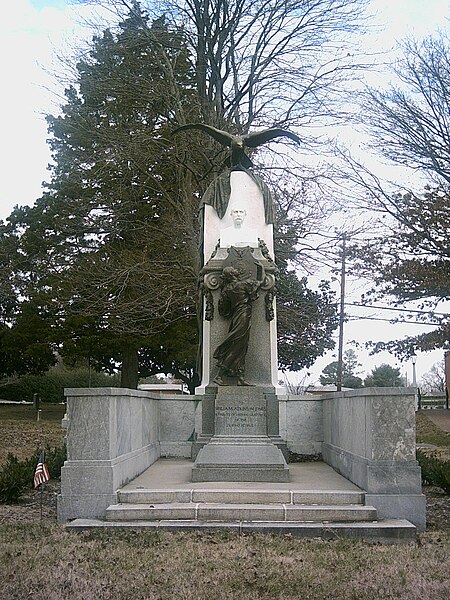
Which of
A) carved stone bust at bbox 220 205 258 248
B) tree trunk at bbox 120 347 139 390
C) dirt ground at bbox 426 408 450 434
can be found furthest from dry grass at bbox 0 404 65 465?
dirt ground at bbox 426 408 450 434

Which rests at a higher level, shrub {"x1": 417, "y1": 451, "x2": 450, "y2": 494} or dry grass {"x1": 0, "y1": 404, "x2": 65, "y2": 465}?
shrub {"x1": 417, "y1": 451, "x2": 450, "y2": 494}

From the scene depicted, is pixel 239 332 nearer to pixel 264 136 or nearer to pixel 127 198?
pixel 264 136

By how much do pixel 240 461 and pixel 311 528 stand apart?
7.47 ft

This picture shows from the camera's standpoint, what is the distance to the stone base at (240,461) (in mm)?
9180

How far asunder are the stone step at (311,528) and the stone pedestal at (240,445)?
1.79 metres

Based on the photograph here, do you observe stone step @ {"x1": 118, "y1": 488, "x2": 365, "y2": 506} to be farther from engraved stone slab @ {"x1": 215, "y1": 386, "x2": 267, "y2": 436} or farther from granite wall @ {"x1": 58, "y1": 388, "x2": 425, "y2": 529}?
engraved stone slab @ {"x1": 215, "y1": 386, "x2": 267, "y2": 436}

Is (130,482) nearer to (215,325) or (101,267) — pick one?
(215,325)

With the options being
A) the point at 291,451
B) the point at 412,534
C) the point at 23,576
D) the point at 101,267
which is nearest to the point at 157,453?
the point at 291,451

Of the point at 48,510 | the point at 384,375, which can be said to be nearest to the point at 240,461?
the point at 48,510

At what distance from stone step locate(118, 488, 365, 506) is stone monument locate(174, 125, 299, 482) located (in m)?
1.07

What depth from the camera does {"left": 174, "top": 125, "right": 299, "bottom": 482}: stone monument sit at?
9430 mm

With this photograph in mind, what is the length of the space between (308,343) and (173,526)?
54.7 ft

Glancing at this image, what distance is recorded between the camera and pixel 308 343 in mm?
23641

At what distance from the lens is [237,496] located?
316 inches
